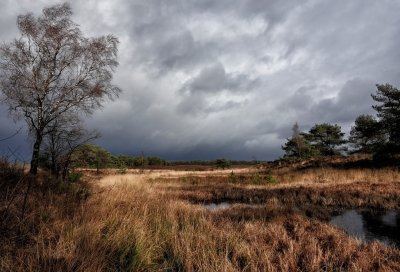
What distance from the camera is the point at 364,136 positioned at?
30.7 m

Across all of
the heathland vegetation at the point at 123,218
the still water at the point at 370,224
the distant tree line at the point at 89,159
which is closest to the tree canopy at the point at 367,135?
the heathland vegetation at the point at 123,218

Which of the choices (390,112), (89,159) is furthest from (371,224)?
(89,159)

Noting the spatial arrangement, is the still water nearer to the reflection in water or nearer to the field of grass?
the reflection in water

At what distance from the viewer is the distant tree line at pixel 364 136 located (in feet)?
70.8

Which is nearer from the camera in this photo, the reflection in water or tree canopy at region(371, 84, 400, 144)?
the reflection in water

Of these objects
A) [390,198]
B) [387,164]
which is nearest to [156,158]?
[387,164]

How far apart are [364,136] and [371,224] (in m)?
30.4

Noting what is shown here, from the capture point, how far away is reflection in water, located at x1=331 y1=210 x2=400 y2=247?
5.25 metres

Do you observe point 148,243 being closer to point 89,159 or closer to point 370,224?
point 370,224

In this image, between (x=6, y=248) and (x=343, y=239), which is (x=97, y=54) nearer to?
(x=6, y=248)

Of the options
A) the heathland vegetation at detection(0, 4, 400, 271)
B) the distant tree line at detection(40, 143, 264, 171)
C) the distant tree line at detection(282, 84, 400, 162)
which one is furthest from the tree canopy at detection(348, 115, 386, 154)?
the distant tree line at detection(40, 143, 264, 171)

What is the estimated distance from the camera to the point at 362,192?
33.6 feet

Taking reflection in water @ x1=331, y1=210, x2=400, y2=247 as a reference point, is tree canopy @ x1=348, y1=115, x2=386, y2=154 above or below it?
above

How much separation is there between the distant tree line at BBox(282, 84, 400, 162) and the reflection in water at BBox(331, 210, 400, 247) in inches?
688
